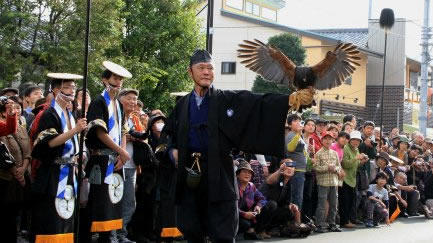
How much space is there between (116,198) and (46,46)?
475 inches

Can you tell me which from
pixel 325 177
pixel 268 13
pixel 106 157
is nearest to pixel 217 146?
pixel 106 157

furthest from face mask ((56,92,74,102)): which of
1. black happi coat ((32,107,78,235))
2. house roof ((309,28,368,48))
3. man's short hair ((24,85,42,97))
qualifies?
house roof ((309,28,368,48))

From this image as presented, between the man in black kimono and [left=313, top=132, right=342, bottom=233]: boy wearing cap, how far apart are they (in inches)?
237

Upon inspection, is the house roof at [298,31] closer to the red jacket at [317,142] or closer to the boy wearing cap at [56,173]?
the red jacket at [317,142]

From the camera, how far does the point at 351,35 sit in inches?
1654

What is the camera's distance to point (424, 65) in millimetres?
26562

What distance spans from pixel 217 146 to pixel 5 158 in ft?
9.77

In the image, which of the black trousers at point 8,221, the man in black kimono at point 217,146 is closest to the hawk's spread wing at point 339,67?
the man in black kimono at point 217,146

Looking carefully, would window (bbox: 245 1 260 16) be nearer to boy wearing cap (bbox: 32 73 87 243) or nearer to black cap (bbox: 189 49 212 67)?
boy wearing cap (bbox: 32 73 87 243)

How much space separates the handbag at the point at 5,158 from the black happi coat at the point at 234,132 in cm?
262

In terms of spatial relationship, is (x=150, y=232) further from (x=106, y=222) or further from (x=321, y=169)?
(x=321, y=169)

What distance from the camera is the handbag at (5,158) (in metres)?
7.02

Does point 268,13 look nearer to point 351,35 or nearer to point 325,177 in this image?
point 351,35

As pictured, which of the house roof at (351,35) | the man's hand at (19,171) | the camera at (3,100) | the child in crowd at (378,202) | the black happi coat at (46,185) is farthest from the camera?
the house roof at (351,35)
